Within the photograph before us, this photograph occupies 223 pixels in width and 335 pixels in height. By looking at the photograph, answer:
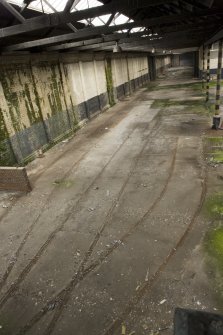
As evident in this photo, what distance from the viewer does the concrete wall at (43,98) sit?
35.2 ft

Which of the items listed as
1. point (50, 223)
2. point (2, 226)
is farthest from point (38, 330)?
point (2, 226)

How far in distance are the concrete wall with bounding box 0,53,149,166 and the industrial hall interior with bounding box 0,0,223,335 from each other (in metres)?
0.07

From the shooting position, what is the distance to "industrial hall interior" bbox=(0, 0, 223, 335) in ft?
15.3

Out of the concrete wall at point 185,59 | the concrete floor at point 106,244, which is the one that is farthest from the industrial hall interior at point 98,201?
the concrete wall at point 185,59

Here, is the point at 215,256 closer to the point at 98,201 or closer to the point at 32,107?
the point at 98,201

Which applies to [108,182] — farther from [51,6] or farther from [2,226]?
[51,6]

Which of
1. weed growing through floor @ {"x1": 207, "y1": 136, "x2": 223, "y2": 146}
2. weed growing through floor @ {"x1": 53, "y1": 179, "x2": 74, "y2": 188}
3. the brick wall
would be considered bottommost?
weed growing through floor @ {"x1": 207, "y1": 136, "x2": 223, "y2": 146}

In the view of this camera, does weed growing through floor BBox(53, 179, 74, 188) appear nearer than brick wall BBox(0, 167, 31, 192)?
No

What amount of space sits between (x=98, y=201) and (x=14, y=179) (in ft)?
10.3

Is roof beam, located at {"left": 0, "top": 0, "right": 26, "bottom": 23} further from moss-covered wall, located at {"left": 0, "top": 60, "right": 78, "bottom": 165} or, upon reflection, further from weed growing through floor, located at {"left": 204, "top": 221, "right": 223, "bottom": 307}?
weed growing through floor, located at {"left": 204, "top": 221, "right": 223, "bottom": 307}

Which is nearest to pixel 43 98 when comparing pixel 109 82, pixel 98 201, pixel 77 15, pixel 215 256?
pixel 98 201

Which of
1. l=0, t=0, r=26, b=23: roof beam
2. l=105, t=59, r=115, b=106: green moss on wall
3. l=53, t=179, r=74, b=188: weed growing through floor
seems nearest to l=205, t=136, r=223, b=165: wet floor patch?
l=53, t=179, r=74, b=188: weed growing through floor

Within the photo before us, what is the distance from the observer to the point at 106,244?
245 inches

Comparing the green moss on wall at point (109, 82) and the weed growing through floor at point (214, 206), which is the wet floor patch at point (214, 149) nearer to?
the weed growing through floor at point (214, 206)
